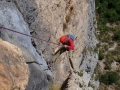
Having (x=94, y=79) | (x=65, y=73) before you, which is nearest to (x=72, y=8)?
(x=65, y=73)

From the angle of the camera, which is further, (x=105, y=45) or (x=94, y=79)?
(x=105, y=45)

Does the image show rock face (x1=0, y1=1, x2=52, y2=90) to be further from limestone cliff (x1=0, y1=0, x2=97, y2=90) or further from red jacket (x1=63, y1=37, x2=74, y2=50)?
red jacket (x1=63, y1=37, x2=74, y2=50)

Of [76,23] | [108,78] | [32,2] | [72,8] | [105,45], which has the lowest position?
[108,78]

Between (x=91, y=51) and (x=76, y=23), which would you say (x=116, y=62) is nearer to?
(x=91, y=51)

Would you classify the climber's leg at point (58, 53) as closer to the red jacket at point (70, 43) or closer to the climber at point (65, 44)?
the climber at point (65, 44)

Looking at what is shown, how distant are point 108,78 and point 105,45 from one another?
7.57 ft

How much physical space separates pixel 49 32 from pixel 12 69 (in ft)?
13.2

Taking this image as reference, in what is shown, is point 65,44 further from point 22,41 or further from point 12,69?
point 12,69

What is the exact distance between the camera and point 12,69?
13.2 ft

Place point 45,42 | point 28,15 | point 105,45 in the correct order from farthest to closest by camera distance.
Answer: point 105,45
point 45,42
point 28,15

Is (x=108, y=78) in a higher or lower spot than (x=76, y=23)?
lower

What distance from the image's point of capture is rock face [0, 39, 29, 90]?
383cm

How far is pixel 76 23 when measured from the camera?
10.6 meters

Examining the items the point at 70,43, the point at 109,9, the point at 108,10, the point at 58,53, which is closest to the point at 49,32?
the point at 58,53
